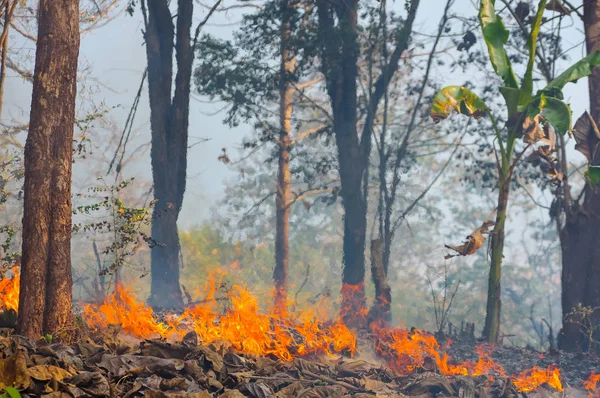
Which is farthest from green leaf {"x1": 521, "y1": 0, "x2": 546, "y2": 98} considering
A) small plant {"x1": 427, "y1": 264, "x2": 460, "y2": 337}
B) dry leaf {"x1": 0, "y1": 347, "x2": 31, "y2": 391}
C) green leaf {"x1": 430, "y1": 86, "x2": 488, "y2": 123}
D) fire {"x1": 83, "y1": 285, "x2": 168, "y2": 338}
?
dry leaf {"x1": 0, "y1": 347, "x2": 31, "y2": 391}

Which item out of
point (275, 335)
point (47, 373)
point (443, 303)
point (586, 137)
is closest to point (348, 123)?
point (443, 303)

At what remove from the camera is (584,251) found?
999 cm

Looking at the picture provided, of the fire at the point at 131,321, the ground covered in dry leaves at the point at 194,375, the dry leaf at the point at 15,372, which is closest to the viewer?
the dry leaf at the point at 15,372

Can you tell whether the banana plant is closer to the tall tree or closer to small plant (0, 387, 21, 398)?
the tall tree

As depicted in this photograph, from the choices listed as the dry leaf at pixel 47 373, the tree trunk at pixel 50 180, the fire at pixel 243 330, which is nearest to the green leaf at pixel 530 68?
the fire at pixel 243 330

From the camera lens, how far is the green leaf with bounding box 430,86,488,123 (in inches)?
348

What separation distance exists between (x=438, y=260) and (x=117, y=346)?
33278 millimetres

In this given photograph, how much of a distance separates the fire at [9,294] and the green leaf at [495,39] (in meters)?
6.58

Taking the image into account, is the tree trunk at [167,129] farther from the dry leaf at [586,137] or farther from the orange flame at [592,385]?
the orange flame at [592,385]

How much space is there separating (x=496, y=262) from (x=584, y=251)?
1799mm

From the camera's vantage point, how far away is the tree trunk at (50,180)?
19.1 feet

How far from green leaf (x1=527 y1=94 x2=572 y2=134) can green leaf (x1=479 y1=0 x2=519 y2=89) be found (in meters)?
0.56

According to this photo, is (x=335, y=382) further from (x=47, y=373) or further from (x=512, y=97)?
(x=512, y=97)

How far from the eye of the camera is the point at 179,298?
538 inches
